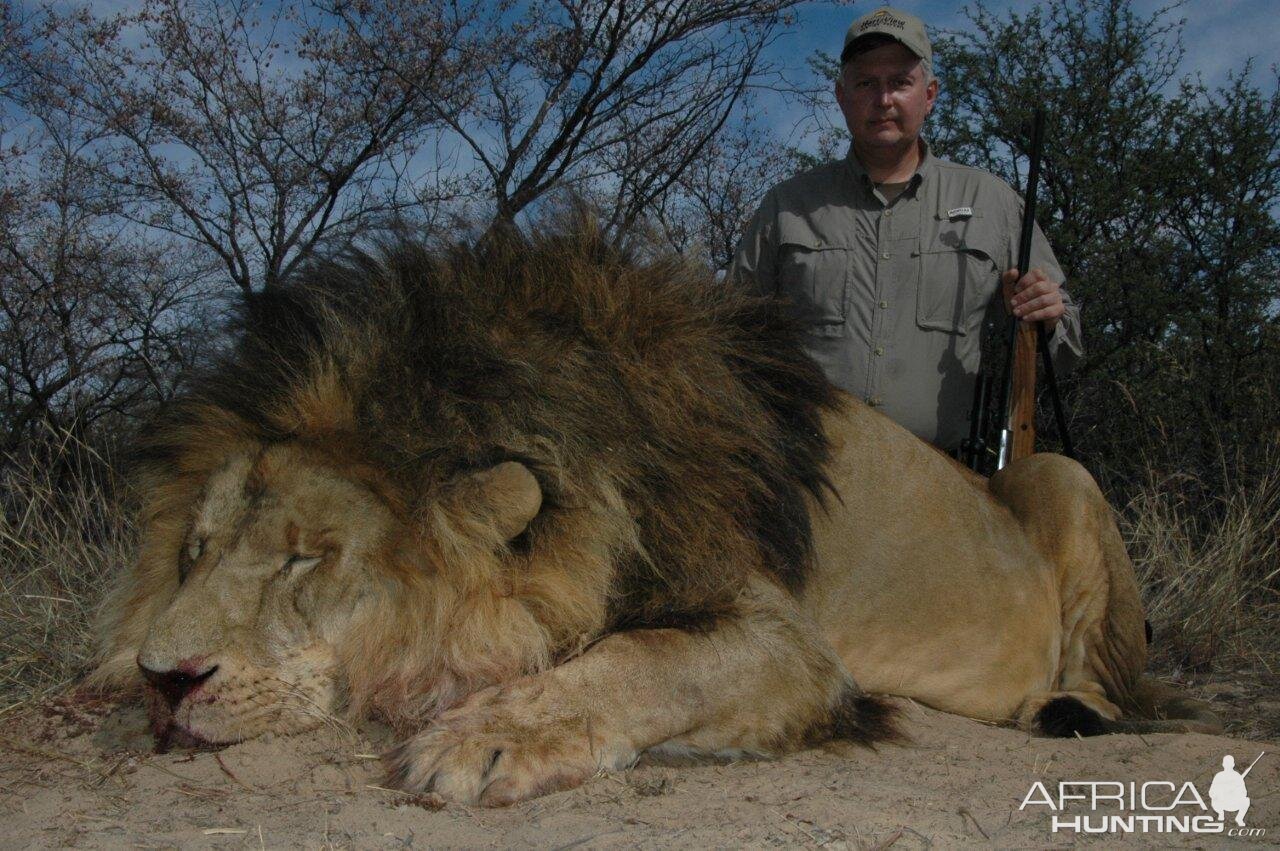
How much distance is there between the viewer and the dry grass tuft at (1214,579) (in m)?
4.41

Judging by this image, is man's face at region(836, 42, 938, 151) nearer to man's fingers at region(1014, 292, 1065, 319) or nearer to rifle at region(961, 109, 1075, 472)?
rifle at region(961, 109, 1075, 472)

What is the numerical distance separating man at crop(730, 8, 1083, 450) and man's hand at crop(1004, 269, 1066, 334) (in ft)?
0.42

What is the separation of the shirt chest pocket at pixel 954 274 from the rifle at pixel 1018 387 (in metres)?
0.13

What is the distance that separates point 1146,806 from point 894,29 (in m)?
3.11

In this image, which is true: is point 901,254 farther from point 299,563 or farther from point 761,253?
point 299,563

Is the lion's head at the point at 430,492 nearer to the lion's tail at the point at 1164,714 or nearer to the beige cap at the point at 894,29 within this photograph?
the lion's tail at the point at 1164,714

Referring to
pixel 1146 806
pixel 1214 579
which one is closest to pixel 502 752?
pixel 1146 806

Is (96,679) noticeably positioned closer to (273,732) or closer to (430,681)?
(273,732)

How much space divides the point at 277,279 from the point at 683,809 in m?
1.68

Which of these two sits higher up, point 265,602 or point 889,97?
point 889,97

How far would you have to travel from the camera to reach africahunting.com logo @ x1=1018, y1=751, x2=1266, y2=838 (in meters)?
2.16

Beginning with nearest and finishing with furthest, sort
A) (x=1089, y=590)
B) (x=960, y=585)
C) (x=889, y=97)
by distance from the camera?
(x=960, y=585) → (x=1089, y=590) → (x=889, y=97)

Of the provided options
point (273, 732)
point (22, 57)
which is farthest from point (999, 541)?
point (22, 57)

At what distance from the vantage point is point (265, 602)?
7.78 feet
